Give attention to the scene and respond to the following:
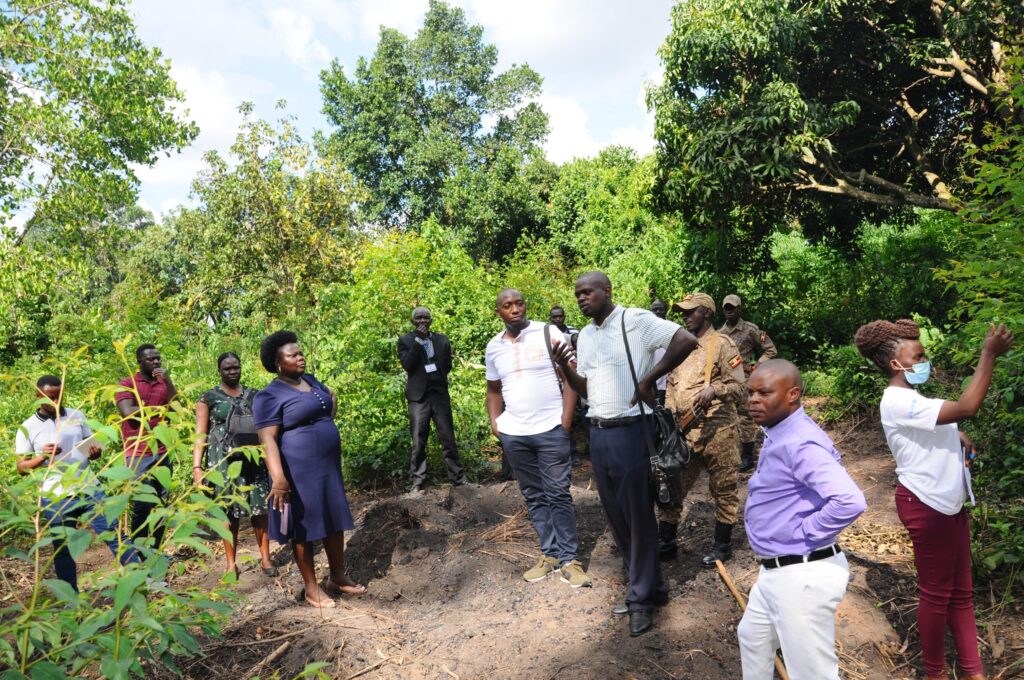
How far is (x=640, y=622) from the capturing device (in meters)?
3.89

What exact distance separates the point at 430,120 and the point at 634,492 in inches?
1036

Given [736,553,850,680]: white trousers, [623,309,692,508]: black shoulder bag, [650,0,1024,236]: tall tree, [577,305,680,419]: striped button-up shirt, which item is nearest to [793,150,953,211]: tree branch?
[650,0,1024,236]: tall tree

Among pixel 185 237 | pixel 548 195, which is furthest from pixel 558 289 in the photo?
pixel 185 237

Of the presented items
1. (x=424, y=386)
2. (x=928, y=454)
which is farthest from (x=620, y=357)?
(x=424, y=386)

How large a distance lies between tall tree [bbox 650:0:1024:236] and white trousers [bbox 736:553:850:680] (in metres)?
7.27

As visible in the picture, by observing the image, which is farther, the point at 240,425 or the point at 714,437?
the point at 240,425

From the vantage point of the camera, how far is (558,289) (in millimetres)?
12680

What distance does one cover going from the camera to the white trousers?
8.17 feet

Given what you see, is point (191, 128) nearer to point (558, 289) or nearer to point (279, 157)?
point (279, 157)

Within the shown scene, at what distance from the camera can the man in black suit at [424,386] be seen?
23.3ft

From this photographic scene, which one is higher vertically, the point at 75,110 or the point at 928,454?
the point at 75,110

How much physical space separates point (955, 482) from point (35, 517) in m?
3.57

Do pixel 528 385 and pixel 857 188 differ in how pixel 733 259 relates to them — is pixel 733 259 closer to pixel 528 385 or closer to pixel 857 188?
pixel 857 188

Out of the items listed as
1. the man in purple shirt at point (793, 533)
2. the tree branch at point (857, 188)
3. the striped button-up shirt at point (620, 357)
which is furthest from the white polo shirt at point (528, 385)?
the tree branch at point (857, 188)
